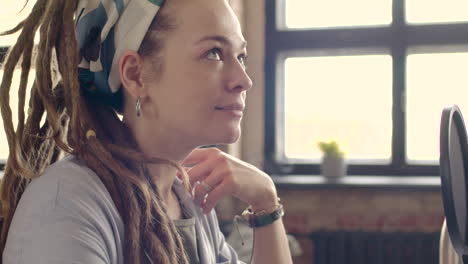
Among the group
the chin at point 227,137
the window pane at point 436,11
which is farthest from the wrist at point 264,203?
the window pane at point 436,11

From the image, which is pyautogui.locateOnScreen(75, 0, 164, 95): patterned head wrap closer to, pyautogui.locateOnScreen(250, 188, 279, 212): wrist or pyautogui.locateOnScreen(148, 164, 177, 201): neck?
pyautogui.locateOnScreen(148, 164, 177, 201): neck

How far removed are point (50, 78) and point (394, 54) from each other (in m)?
2.48

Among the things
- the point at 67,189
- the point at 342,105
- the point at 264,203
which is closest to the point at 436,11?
the point at 342,105

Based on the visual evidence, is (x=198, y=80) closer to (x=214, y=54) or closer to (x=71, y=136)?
(x=214, y=54)

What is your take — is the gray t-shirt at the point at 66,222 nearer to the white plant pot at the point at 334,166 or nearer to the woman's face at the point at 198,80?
the woman's face at the point at 198,80

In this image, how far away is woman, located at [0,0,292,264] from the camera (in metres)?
0.94

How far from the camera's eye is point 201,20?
3.48ft

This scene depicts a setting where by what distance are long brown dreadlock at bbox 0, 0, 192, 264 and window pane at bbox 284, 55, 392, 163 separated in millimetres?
2248

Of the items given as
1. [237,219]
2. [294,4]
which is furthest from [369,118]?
[237,219]

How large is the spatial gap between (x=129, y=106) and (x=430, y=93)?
2.42 meters

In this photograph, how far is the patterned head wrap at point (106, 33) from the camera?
40.2 inches

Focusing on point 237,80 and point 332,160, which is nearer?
point 237,80

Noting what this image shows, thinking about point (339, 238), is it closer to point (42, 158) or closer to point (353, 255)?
point (353, 255)

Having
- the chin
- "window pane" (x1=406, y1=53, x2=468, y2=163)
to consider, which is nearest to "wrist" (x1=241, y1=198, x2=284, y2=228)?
the chin
